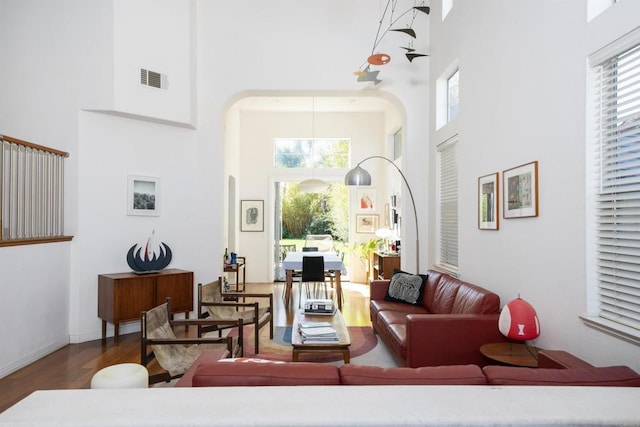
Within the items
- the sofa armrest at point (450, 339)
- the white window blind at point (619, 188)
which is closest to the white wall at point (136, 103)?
the sofa armrest at point (450, 339)

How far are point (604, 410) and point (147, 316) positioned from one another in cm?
270

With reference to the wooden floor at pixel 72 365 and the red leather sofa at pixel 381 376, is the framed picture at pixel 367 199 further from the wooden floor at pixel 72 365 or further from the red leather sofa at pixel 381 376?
the red leather sofa at pixel 381 376

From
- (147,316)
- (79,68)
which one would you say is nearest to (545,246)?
(147,316)

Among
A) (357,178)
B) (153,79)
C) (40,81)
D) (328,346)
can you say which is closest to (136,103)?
(153,79)

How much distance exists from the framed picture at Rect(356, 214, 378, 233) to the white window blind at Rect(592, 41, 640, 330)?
22.9 ft

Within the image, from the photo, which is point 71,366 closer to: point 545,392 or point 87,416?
point 87,416

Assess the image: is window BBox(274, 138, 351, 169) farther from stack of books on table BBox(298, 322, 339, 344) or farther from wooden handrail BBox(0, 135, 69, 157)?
stack of books on table BBox(298, 322, 339, 344)

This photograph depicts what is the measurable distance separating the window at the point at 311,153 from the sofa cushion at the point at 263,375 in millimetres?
8028

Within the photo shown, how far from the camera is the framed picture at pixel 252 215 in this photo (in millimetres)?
9453

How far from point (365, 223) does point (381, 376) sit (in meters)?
7.89

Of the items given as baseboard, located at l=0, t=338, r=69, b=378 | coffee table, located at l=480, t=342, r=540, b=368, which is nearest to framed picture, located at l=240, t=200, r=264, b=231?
baseboard, located at l=0, t=338, r=69, b=378

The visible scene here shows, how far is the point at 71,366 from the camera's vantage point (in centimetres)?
404

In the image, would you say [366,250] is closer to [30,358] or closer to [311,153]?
[311,153]

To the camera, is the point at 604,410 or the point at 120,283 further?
the point at 120,283
